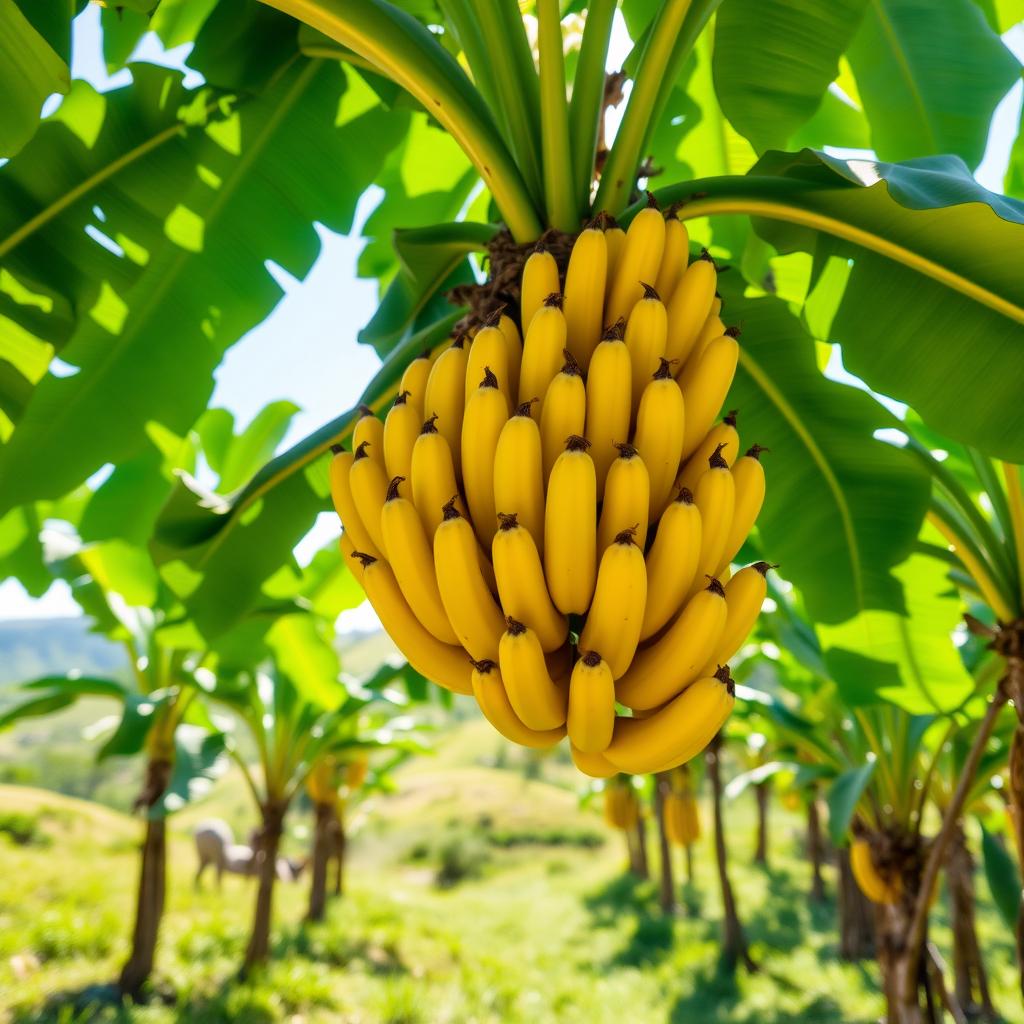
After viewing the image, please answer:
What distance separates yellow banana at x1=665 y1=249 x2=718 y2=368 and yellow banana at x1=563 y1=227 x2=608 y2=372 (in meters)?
0.11

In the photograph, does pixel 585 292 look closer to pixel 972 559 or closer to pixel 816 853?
pixel 972 559

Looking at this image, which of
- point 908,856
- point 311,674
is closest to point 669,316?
point 908,856

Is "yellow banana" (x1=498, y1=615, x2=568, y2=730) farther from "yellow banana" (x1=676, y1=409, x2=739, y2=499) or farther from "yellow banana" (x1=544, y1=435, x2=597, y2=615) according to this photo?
"yellow banana" (x1=676, y1=409, x2=739, y2=499)

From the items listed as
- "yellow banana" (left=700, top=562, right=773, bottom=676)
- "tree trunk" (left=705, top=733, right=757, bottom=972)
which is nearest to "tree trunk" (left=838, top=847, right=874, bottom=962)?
"tree trunk" (left=705, top=733, right=757, bottom=972)

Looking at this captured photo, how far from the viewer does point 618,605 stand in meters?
0.97

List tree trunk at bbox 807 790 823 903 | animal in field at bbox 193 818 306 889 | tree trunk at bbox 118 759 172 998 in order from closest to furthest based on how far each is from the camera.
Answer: tree trunk at bbox 118 759 172 998 < animal in field at bbox 193 818 306 889 < tree trunk at bbox 807 790 823 903

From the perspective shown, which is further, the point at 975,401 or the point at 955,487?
the point at 955,487

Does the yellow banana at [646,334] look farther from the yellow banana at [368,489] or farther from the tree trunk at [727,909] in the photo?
the tree trunk at [727,909]

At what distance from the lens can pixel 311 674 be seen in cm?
389

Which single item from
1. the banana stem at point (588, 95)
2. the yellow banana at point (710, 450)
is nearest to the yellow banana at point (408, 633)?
the yellow banana at point (710, 450)

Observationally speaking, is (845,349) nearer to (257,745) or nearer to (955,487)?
(955,487)

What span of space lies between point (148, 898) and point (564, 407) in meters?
4.85

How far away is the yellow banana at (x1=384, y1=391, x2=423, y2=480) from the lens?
1.18 m

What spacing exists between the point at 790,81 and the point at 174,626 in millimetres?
2303
